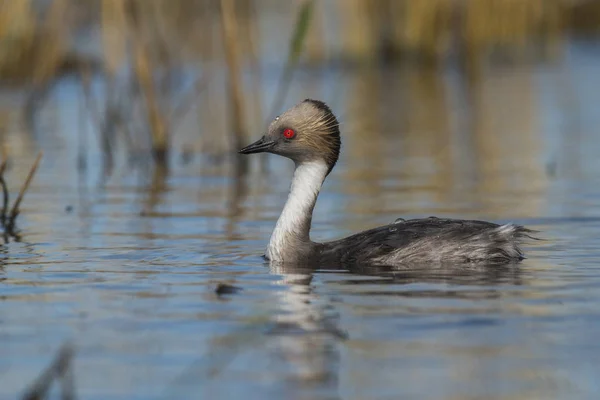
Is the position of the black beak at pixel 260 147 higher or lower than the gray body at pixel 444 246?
higher

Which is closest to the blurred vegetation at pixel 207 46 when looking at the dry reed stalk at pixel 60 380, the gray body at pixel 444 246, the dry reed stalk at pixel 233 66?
the dry reed stalk at pixel 233 66

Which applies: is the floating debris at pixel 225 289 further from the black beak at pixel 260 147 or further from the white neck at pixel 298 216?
the black beak at pixel 260 147

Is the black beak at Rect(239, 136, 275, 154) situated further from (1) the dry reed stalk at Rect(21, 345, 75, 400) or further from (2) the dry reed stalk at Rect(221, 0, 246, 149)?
(2) the dry reed stalk at Rect(221, 0, 246, 149)

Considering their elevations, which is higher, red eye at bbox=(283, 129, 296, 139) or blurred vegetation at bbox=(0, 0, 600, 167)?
blurred vegetation at bbox=(0, 0, 600, 167)

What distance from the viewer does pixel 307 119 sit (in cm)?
918

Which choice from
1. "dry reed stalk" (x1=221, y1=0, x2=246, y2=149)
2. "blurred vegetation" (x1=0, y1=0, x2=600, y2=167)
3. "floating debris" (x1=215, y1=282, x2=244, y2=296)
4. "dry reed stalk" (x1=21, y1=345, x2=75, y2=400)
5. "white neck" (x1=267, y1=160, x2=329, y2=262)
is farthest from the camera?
"blurred vegetation" (x1=0, y1=0, x2=600, y2=167)

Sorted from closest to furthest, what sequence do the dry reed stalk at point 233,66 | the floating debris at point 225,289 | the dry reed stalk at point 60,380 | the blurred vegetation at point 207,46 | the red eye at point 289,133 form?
the dry reed stalk at point 60,380 → the floating debris at point 225,289 → the red eye at point 289,133 → the dry reed stalk at point 233,66 → the blurred vegetation at point 207,46

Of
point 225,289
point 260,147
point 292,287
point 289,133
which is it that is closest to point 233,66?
point 260,147

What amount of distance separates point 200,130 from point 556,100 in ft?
21.3

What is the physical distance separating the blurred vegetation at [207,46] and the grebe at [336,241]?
2252 millimetres

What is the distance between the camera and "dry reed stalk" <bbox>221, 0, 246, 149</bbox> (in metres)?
14.2

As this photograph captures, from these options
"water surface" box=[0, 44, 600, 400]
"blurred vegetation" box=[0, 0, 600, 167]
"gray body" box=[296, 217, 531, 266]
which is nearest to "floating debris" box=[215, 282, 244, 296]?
"water surface" box=[0, 44, 600, 400]

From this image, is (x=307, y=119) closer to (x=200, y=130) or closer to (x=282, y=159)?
(x=282, y=159)

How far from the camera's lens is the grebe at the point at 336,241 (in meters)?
8.38
